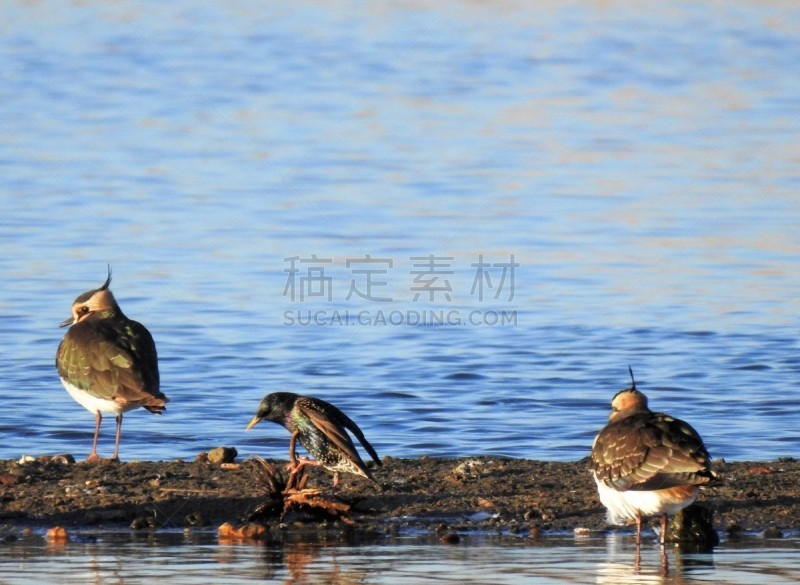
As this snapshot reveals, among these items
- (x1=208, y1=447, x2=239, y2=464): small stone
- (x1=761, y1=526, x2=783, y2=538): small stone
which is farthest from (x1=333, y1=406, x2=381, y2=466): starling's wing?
(x1=761, y1=526, x2=783, y2=538): small stone

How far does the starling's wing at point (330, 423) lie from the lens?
10.2m

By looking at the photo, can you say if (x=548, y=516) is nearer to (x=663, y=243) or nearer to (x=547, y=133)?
(x=663, y=243)

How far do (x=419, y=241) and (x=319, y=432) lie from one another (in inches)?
392

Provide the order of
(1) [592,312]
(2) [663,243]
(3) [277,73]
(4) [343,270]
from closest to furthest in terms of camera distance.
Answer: (1) [592,312]
(4) [343,270]
(2) [663,243]
(3) [277,73]

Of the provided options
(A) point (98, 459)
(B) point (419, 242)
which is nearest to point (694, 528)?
(A) point (98, 459)

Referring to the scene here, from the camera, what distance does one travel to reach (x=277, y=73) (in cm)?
3441

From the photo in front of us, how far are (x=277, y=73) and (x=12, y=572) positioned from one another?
26639 mm

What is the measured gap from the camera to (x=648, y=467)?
922 centimetres

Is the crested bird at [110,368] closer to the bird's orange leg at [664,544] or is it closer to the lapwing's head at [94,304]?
the lapwing's head at [94,304]

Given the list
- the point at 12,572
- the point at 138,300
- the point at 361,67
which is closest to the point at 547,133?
the point at 361,67

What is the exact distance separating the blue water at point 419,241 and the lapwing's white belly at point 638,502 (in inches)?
116

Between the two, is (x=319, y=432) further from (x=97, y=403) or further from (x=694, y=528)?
(x=694, y=528)

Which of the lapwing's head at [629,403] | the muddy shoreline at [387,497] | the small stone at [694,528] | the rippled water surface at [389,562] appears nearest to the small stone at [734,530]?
the muddy shoreline at [387,497]

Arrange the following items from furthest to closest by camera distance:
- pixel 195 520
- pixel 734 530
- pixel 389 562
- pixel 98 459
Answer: pixel 98 459
pixel 195 520
pixel 734 530
pixel 389 562
